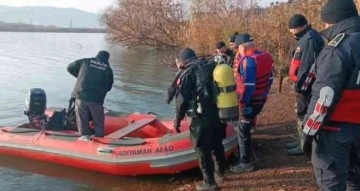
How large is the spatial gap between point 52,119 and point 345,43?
589cm

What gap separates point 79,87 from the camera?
675cm

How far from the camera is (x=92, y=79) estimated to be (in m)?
6.72

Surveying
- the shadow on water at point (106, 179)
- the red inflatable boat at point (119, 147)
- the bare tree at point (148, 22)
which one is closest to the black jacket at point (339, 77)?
the red inflatable boat at point (119, 147)

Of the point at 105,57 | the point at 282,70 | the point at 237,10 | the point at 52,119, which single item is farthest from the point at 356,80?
the point at 237,10

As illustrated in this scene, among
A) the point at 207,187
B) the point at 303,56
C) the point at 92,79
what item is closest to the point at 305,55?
the point at 303,56

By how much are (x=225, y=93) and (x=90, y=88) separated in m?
2.70

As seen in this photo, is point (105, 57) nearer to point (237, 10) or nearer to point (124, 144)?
point (124, 144)

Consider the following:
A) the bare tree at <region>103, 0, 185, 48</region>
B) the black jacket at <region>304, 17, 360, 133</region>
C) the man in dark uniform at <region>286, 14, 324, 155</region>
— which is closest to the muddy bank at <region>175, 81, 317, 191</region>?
the man in dark uniform at <region>286, 14, 324, 155</region>

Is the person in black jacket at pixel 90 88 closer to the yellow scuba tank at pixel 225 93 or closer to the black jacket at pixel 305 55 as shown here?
the yellow scuba tank at pixel 225 93

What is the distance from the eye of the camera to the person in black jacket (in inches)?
265

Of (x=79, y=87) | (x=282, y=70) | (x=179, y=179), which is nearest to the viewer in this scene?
(x=179, y=179)

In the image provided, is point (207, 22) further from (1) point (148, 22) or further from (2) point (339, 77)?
(2) point (339, 77)

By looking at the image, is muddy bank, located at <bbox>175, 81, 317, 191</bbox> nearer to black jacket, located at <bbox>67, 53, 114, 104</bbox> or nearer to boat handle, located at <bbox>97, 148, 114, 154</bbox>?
boat handle, located at <bbox>97, 148, 114, 154</bbox>

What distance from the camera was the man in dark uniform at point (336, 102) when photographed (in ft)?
9.60
